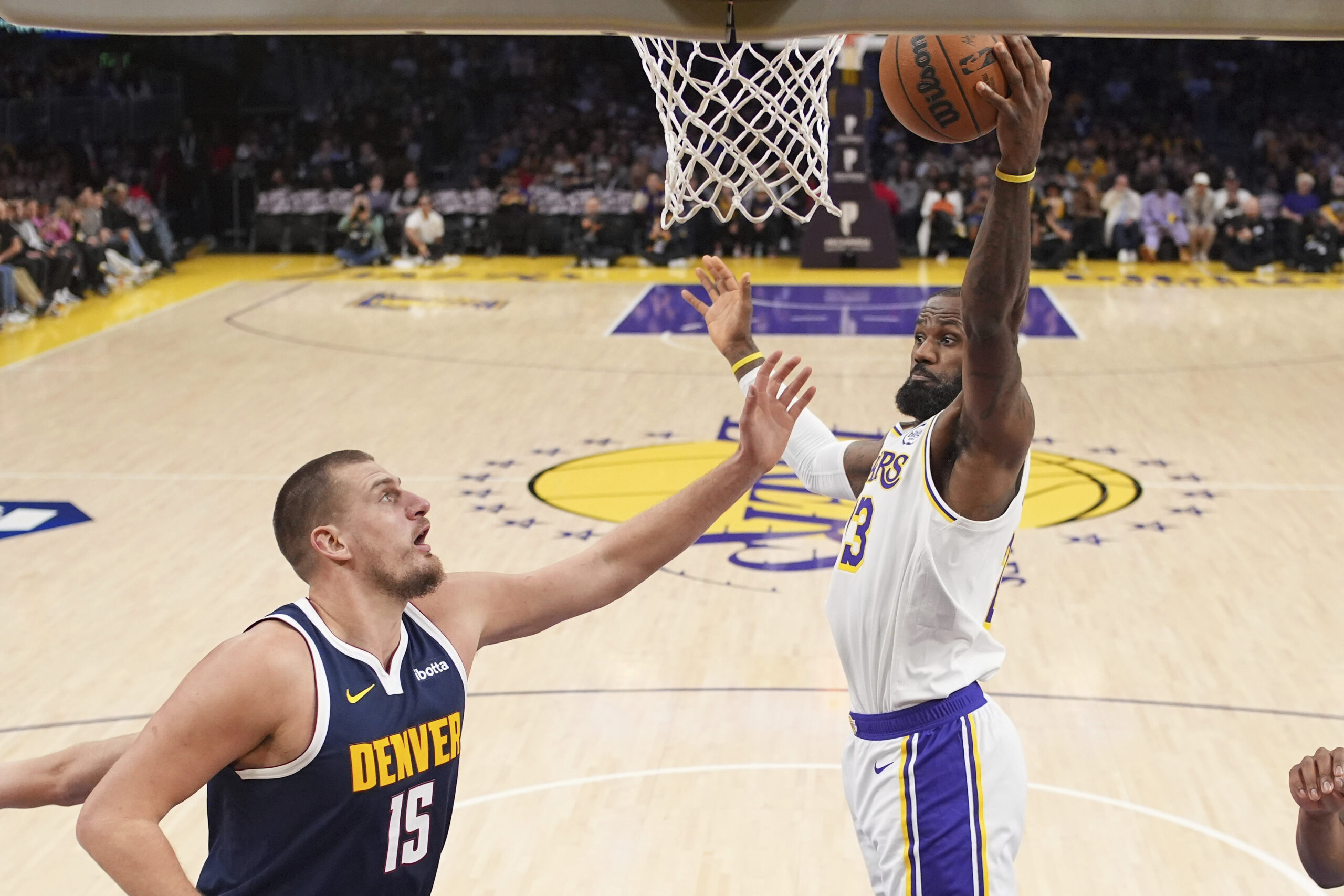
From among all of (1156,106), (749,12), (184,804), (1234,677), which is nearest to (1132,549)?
(1234,677)

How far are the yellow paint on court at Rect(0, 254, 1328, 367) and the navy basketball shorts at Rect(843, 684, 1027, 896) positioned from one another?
14.9m

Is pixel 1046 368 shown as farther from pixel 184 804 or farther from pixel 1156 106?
pixel 1156 106

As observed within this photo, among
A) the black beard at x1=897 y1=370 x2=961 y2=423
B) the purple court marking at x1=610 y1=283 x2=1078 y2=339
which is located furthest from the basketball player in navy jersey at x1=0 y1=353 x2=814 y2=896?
the purple court marking at x1=610 y1=283 x2=1078 y2=339

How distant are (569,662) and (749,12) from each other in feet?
13.6

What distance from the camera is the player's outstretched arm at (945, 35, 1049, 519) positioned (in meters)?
2.74

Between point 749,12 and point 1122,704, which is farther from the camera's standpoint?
point 1122,704

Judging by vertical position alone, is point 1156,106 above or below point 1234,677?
above

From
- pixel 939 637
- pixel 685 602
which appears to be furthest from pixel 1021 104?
pixel 685 602

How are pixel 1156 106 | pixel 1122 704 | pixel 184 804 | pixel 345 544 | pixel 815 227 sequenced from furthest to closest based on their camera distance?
pixel 1156 106 < pixel 815 227 < pixel 1122 704 < pixel 184 804 < pixel 345 544

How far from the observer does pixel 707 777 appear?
18.2ft

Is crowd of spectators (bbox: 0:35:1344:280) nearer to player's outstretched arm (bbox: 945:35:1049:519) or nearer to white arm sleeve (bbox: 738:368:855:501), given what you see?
white arm sleeve (bbox: 738:368:855:501)

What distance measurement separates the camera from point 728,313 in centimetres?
409

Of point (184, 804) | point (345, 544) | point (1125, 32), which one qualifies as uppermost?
point (1125, 32)

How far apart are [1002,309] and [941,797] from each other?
112 centimetres
